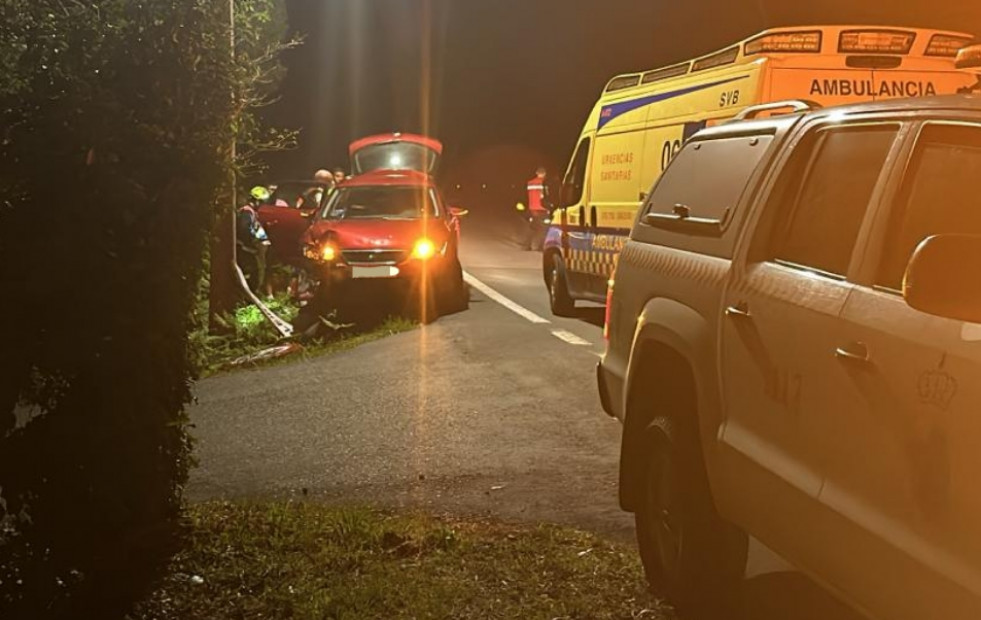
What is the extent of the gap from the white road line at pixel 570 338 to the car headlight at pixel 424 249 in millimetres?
2393

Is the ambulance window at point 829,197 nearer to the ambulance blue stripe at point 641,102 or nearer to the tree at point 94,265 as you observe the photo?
the tree at point 94,265

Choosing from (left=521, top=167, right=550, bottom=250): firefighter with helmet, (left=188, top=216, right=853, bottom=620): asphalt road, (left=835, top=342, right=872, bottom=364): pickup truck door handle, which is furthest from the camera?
(left=521, top=167, right=550, bottom=250): firefighter with helmet

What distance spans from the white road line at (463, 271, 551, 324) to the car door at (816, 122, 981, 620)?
10367mm

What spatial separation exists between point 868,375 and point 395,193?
512 inches

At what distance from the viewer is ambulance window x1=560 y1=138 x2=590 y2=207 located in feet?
46.0

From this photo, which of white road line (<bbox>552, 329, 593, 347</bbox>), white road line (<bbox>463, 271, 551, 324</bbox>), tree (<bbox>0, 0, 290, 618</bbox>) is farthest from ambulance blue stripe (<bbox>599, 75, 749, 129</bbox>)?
tree (<bbox>0, 0, 290, 618</bbox>)

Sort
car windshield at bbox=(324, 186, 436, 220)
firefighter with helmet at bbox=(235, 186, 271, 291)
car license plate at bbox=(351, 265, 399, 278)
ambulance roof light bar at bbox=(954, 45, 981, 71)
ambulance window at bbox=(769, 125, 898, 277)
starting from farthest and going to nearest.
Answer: firefighter with helmet at bbox=(235, 186, 271, 291)
car windshield at bbox=(324, 186, 436, 220)
car license plate at bbox=(351, 265, 399, 278)
ambulance roof light bar at bbox=(954, 45, 981, 71)
ambulance window at bbox=(769, 125, 898, 277)

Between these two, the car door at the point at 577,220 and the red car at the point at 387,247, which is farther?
the red car at the point at 387,247

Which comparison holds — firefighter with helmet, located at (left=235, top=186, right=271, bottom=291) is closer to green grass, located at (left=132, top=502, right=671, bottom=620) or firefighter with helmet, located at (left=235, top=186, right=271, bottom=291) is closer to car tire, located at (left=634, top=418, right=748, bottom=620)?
green grass, located at (left=132, top=502, right=671, bottom=620)

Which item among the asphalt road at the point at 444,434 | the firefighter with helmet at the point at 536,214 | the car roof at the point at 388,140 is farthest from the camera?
Result: the car roof at the point at 388,140

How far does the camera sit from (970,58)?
438cm

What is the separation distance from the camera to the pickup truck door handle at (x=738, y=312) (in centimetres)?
407

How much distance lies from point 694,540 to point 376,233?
422 inches

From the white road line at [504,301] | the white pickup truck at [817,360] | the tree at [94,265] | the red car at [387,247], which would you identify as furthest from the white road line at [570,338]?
the tree at [94,265]
